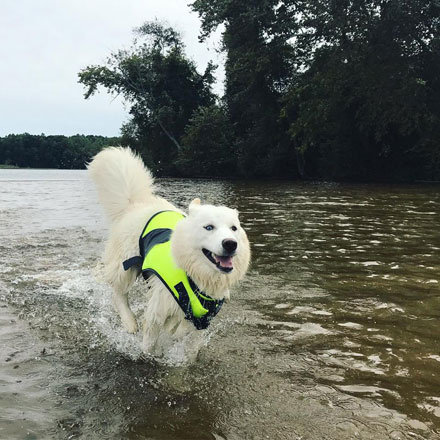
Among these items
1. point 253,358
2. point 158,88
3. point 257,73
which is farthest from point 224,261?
point 158,88

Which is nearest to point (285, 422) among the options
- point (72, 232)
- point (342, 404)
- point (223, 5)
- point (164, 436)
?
point (342, 404)

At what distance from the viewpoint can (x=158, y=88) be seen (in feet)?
153

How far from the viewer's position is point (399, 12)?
2394cm

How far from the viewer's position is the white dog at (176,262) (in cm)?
405

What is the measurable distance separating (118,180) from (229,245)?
236cm

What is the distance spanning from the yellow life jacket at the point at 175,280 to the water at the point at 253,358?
439 millimetres

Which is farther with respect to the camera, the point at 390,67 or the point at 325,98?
the point at 325,98

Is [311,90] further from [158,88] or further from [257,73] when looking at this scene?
[158,88]

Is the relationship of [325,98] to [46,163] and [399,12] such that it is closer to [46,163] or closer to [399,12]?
[399,12]

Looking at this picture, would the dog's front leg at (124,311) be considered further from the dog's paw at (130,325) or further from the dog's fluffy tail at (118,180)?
the dog's fluffy tail at (118,180)

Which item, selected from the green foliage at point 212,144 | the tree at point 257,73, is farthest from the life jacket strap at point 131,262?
the green foliage at point 212,144

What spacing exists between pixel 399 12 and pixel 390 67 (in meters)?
2.84

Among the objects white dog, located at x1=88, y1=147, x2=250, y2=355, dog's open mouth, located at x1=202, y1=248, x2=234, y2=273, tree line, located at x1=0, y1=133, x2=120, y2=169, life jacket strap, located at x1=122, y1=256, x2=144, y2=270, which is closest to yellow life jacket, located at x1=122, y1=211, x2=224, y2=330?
white dog, located at x1=88, y1=147, x2=250, y2=355

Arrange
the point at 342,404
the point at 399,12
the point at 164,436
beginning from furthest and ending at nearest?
the point at 399,12 < the point at 342,404 < the point at 164,436
